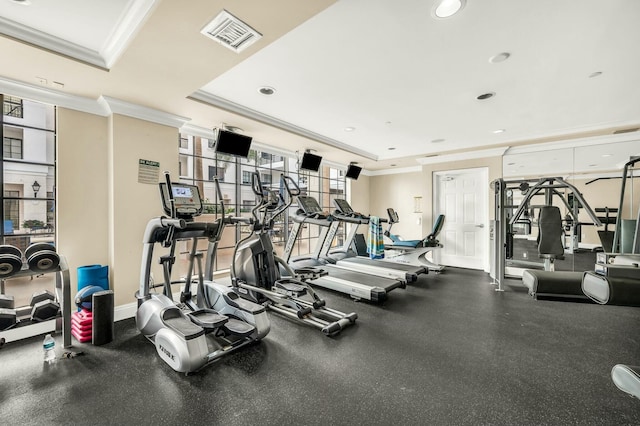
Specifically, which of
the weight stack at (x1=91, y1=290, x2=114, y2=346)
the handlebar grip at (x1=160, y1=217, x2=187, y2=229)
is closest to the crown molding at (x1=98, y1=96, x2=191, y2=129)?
the handlebar grip at (x1=160, y1=217, x2=187, y2=229)

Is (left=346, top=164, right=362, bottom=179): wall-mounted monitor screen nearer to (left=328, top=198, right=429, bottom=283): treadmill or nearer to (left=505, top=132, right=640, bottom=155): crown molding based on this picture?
Result: (left=328, top=198, right=429, bottom=283): treadmill

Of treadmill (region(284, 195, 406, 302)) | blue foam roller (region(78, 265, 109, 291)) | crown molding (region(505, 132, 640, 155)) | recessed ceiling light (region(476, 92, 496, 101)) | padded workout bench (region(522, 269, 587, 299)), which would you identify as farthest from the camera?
crown molding (region(505, 132, 640, 155))

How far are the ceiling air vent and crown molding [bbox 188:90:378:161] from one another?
1341 millimetres

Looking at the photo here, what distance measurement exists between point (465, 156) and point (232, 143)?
5236 mm

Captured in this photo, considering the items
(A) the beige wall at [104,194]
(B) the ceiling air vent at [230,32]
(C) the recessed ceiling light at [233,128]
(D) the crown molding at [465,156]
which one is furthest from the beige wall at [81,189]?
Result: (D) the crown molding at [465,156]

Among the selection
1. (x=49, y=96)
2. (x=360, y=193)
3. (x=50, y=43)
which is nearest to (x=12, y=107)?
(x=49, y=96)

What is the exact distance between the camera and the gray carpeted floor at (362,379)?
5.57ft

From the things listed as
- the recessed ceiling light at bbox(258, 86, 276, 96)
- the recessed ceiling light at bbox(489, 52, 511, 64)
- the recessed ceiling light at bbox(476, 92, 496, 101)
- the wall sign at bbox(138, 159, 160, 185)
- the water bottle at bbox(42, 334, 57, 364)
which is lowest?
the water bottle at bbox(42, 334, 57, 364)

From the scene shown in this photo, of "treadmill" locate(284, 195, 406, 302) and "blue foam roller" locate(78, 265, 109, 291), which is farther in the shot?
"treadmill" locate(284, 195, 406, 302)

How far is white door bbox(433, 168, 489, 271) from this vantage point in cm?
614

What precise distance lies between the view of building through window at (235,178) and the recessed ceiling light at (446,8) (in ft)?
9.10

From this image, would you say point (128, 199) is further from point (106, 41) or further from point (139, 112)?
point (106, 41)

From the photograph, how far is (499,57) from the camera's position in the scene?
2.48m

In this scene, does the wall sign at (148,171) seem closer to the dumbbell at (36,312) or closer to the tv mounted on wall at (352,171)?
the dumbbell at (36,312)
